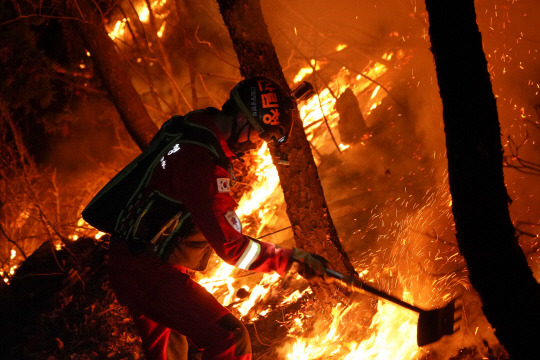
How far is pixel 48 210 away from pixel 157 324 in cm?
818

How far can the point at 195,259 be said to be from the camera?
11.2 ft

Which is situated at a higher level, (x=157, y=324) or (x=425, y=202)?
(x=425, y=202)

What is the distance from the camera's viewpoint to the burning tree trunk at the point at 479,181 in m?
2.39

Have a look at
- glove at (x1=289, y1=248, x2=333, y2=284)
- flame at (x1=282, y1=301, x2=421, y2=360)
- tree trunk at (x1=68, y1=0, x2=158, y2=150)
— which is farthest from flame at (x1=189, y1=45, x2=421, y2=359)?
tree trunk at (x1=68, y1=0, x2=158, y2=150)

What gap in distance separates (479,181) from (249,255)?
1.62m

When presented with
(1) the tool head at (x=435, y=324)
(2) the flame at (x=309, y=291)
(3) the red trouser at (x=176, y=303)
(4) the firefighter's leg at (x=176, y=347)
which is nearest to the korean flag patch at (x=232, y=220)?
(3) the red trouser at (x=176, y=303)

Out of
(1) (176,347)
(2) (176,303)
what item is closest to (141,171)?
(2) (176,303)

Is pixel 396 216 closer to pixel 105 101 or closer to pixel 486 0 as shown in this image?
pixel 486 0

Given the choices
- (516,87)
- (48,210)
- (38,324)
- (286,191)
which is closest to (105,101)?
(48,210)

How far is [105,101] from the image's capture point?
13391 millimetres

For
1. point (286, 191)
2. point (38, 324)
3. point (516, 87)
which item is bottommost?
point (38, 324)

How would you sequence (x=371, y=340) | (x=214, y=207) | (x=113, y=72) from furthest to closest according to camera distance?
(x=113, y=72), (x=371, y=340), (x=214, y=207)

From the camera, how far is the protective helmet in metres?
3.30

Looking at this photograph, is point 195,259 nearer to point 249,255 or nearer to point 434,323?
point 249,255
